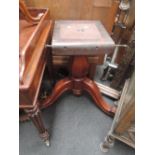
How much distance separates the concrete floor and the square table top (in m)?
0.57

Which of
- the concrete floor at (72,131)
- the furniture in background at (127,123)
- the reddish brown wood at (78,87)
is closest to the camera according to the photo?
the furniture in background at (127,123)

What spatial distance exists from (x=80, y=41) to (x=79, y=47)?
4 centimetres

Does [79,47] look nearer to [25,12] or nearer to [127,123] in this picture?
[25,12]

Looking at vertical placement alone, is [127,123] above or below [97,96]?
above

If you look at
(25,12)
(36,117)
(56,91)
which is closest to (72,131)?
(56,91)

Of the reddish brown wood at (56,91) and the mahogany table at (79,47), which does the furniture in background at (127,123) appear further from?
the reddish brown wood at (56,91)

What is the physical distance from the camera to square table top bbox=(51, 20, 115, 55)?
2.39 feet

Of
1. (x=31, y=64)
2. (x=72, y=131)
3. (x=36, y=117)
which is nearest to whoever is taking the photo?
(x=31, y=64)

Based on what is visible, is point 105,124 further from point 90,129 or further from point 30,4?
point 30,4

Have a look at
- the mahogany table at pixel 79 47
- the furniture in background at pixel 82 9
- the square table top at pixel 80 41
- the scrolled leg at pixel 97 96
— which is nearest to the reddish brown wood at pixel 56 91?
the mahogany table at pixel 79 47

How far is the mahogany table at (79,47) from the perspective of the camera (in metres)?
0.73

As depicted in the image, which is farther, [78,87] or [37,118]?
[78,87]

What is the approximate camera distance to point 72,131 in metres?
1.04
